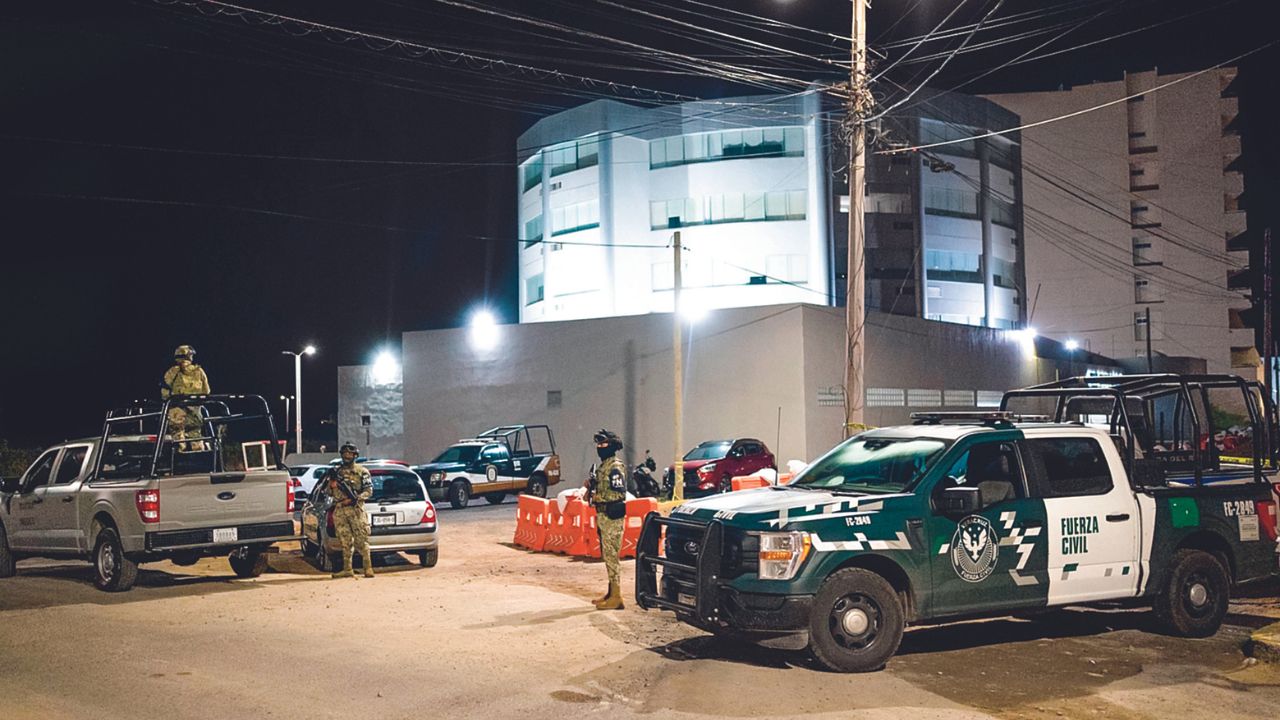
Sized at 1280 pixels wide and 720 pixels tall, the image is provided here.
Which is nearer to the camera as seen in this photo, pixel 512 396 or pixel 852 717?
pixel 852 717

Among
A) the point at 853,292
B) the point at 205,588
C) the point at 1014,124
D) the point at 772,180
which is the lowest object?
the point at 205,588

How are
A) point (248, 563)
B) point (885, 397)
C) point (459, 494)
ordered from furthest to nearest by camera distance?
point (885, 397), point (459, 494), point (248, 563)

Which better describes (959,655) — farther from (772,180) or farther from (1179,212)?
(1179,212)

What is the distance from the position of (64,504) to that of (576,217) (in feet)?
156

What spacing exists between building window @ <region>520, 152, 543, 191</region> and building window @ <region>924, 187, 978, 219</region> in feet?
72.6

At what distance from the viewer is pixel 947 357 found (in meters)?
41.9

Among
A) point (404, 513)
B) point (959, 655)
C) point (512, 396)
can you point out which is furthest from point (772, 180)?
point (959, 655)

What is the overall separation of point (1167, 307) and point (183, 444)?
269 ft

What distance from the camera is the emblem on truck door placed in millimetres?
9078

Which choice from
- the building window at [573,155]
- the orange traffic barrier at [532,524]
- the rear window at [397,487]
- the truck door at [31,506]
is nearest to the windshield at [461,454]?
the orange traffic barrier at [532,524]

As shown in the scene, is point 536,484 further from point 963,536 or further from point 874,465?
point 963,536

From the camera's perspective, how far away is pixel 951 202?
66938 mm

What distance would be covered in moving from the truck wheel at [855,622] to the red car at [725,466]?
22.1m

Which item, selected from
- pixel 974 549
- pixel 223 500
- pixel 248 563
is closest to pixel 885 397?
pixel 248 563
